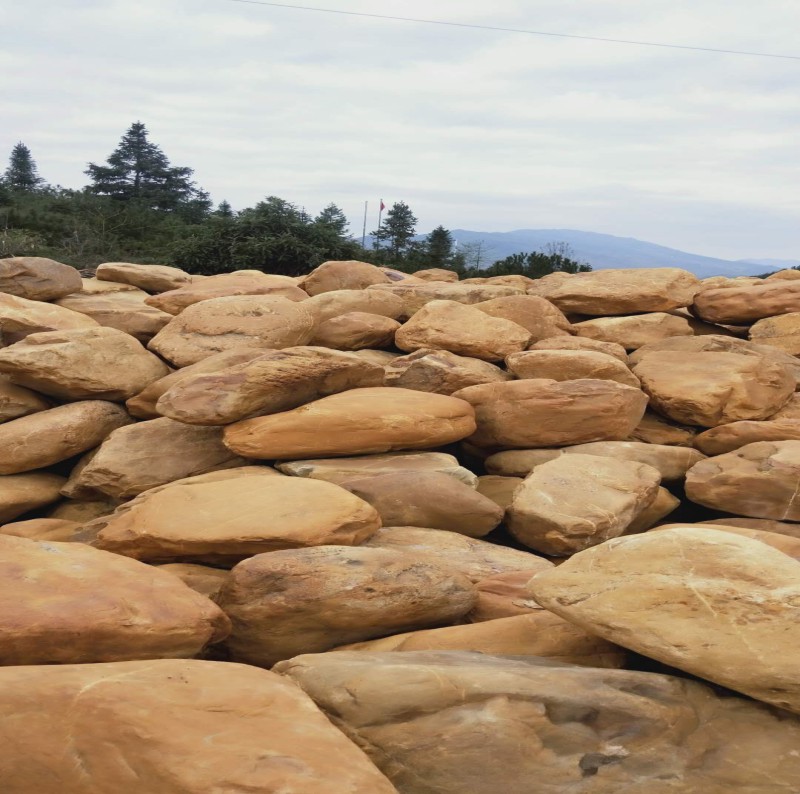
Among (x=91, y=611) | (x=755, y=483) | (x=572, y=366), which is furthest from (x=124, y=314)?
(x=755, y=483)

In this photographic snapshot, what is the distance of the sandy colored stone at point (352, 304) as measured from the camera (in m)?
8.23

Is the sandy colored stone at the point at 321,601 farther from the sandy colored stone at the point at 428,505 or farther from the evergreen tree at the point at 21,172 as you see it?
the evergreen tree at the point at 21,172

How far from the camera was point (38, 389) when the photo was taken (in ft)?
23.4

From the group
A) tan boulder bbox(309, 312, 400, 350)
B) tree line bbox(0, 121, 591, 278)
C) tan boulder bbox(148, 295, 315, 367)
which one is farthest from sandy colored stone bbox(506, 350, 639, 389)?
tree line bbox(0, 121, 591, 278)

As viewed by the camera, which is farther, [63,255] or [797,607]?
[63,255]

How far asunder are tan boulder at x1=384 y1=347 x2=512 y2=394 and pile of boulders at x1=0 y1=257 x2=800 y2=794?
0.09ft

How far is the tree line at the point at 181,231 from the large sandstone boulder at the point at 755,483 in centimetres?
991

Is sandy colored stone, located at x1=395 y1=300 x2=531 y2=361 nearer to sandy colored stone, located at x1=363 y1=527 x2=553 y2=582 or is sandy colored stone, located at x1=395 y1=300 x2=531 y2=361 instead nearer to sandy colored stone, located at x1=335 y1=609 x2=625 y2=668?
sandy colored stone, located at x1=363 y1=527 x2=553 y2=582

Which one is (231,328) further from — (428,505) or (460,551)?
(460,551)

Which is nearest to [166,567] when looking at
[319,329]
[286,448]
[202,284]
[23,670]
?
[286,448]

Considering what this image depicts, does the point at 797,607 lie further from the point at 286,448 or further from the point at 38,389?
the point at 38,389

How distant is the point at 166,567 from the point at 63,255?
56.9ft

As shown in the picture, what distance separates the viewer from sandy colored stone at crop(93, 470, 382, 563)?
459cm

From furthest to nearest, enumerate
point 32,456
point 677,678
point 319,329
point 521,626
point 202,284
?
point 202,284 → point 319,329 → point 32,456 → point 521,626 → point 677,678
